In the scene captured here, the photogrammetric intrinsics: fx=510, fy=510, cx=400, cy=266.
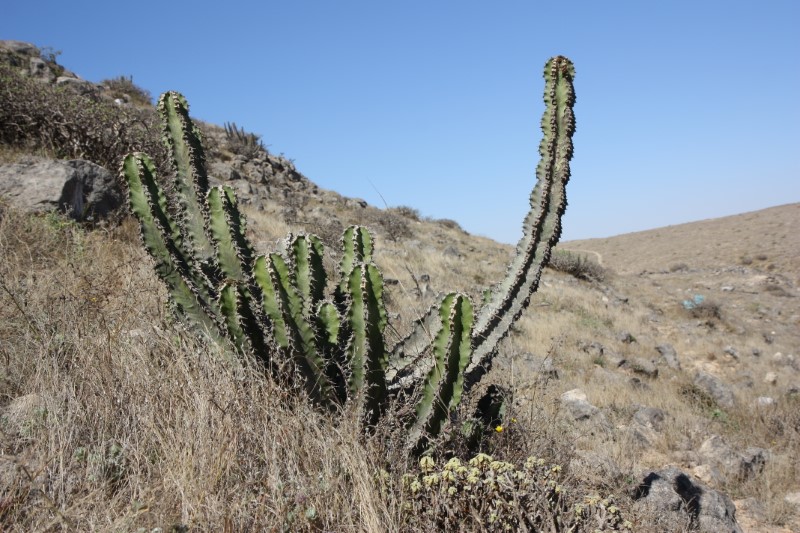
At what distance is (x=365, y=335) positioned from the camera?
2.74 metres

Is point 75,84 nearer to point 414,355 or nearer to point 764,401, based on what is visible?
point 414,355

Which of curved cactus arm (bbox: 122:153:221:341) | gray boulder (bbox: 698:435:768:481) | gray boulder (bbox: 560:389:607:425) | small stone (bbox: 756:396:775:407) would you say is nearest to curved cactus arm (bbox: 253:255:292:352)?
curved cactus arm (bbox: 122:153:221:341)

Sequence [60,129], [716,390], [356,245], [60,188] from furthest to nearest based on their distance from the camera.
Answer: [60,129] < [716,390] < [60,188] < [356,245]

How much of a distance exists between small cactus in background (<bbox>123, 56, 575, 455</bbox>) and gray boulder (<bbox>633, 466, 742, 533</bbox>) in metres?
1.33

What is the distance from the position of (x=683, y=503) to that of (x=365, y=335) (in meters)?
2.39

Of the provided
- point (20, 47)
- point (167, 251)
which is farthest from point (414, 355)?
point (20, 47)

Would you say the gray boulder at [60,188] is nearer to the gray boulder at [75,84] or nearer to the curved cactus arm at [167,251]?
the curved cactus arm at [167,251]

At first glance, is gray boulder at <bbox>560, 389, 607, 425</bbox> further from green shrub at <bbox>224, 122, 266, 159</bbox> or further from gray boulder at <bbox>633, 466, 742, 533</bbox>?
green shrub at <bbox>224, 122, 266, 159</bbox>

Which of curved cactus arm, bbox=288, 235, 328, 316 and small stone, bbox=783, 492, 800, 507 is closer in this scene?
curved cactus arm, bbox=288, 235, 328, 316

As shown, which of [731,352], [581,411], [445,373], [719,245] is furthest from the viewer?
[719,245]

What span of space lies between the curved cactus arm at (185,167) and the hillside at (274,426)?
0.67 metres

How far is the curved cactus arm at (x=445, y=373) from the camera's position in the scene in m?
2.65

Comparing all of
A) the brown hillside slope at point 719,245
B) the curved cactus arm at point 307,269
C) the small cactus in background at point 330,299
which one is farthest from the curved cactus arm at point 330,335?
the brown hillside slope at point 719,245

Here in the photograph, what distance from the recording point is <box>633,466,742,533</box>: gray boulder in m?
3.28
